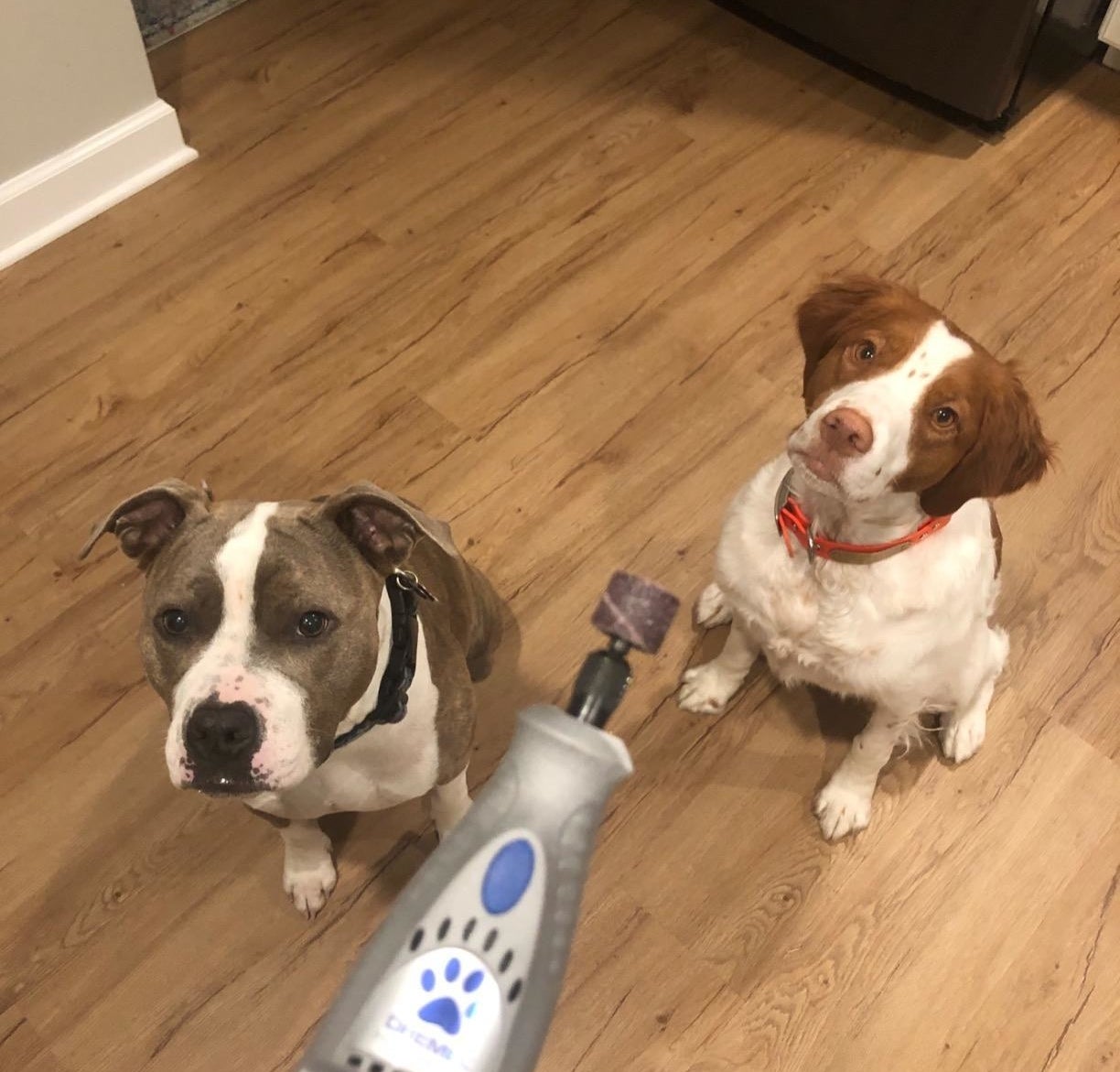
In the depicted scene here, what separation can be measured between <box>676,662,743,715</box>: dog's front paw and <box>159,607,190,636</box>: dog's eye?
1.15 meters

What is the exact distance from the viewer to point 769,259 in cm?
294

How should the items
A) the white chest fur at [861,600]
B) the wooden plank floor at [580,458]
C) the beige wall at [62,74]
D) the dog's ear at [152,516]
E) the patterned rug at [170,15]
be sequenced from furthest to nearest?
the patterned rug at [170,15], the beige wall at [62,74], the wooden plank floor at [580,458], the white chest fur at [861,600], the dog's ear at [152,516]

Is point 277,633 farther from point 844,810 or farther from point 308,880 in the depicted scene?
point 844,810

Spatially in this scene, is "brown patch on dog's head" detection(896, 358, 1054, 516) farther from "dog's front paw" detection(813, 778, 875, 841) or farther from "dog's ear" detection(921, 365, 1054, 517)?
"dog's front paw" detection(813, 778, 875, 841)

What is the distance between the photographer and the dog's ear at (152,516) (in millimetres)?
1438

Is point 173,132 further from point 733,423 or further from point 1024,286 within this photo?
point 1024,286

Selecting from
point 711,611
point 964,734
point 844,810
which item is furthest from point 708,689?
point 964,734

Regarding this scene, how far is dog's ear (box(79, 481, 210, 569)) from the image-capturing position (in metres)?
1.44

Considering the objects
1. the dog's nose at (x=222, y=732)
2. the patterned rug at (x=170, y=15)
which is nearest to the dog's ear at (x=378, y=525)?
the dog's nose at (x=222, y=732)

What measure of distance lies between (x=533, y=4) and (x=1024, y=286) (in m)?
1.73

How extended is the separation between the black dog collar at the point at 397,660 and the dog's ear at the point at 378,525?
4 centimetres

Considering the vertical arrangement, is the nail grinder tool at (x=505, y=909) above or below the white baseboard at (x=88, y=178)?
above

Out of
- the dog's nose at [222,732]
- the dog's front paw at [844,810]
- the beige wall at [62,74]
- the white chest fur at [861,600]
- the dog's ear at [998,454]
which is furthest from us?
the beige wall at [62,74]

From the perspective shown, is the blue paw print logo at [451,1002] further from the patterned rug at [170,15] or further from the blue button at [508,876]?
the patterned rug at [170,15]
